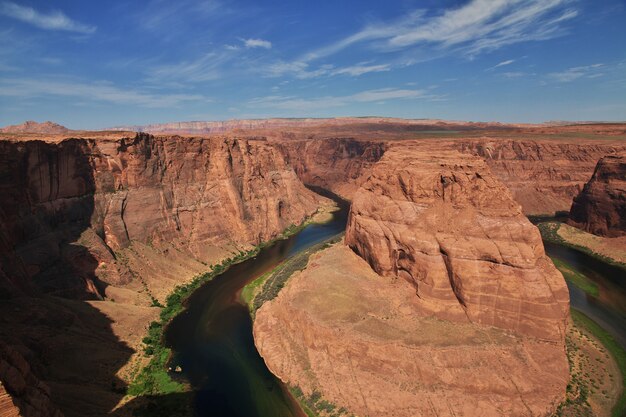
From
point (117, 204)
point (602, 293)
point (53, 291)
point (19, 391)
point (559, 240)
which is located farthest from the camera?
point (559, 240)

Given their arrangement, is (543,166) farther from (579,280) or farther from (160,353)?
(160,353)

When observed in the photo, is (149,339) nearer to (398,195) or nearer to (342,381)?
(342,381)

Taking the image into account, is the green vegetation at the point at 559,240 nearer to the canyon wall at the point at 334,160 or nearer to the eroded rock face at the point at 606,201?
the eroded rock face at the point at 606,201

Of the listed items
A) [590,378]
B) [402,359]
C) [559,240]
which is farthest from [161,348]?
[559,240]

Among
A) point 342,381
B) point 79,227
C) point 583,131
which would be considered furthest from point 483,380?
point 583,131

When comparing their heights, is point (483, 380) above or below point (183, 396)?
above

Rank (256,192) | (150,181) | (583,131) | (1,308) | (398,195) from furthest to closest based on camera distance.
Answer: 1. (583,131)
2. (256,192)
3. (150,181)
4. (398,195)
5. (1,308)
